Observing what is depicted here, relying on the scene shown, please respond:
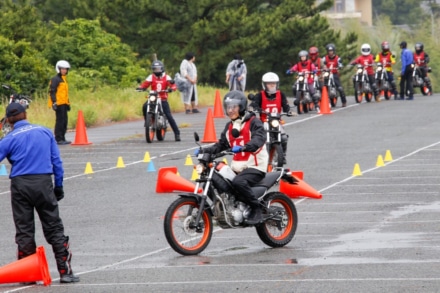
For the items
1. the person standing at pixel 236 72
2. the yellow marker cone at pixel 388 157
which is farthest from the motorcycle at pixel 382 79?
the yellow marker cone at pixel 388 157

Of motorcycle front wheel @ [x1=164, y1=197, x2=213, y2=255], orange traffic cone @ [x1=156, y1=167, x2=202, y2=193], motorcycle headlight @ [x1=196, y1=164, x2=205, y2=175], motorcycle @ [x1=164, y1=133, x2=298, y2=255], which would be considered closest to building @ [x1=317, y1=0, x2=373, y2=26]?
orange traffic cone @ [x1=156, y1=167, x2=202, y2=193]

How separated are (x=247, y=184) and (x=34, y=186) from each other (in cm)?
270

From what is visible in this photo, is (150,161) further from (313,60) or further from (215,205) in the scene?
(313,60)

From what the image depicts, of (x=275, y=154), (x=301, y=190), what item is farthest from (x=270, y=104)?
(x=301, y=190)

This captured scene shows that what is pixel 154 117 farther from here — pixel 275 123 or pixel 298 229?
pixel 298 229

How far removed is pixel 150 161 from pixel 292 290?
1262cm

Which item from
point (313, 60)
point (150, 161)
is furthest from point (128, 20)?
point (150, 161)

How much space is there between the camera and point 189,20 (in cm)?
5800

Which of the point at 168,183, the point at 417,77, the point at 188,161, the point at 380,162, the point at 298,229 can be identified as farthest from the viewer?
the point at 417,77

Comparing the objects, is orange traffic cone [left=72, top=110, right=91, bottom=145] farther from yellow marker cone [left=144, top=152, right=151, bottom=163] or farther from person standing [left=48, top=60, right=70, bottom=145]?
yellow marker cone [left=144, top=152, right=151, bottom=163]

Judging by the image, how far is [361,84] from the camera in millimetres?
40312

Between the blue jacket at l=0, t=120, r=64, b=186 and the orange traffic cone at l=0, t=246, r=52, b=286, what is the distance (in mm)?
767

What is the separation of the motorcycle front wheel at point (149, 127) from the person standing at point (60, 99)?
6.11ft

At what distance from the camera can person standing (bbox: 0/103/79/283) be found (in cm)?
Result: 1172
